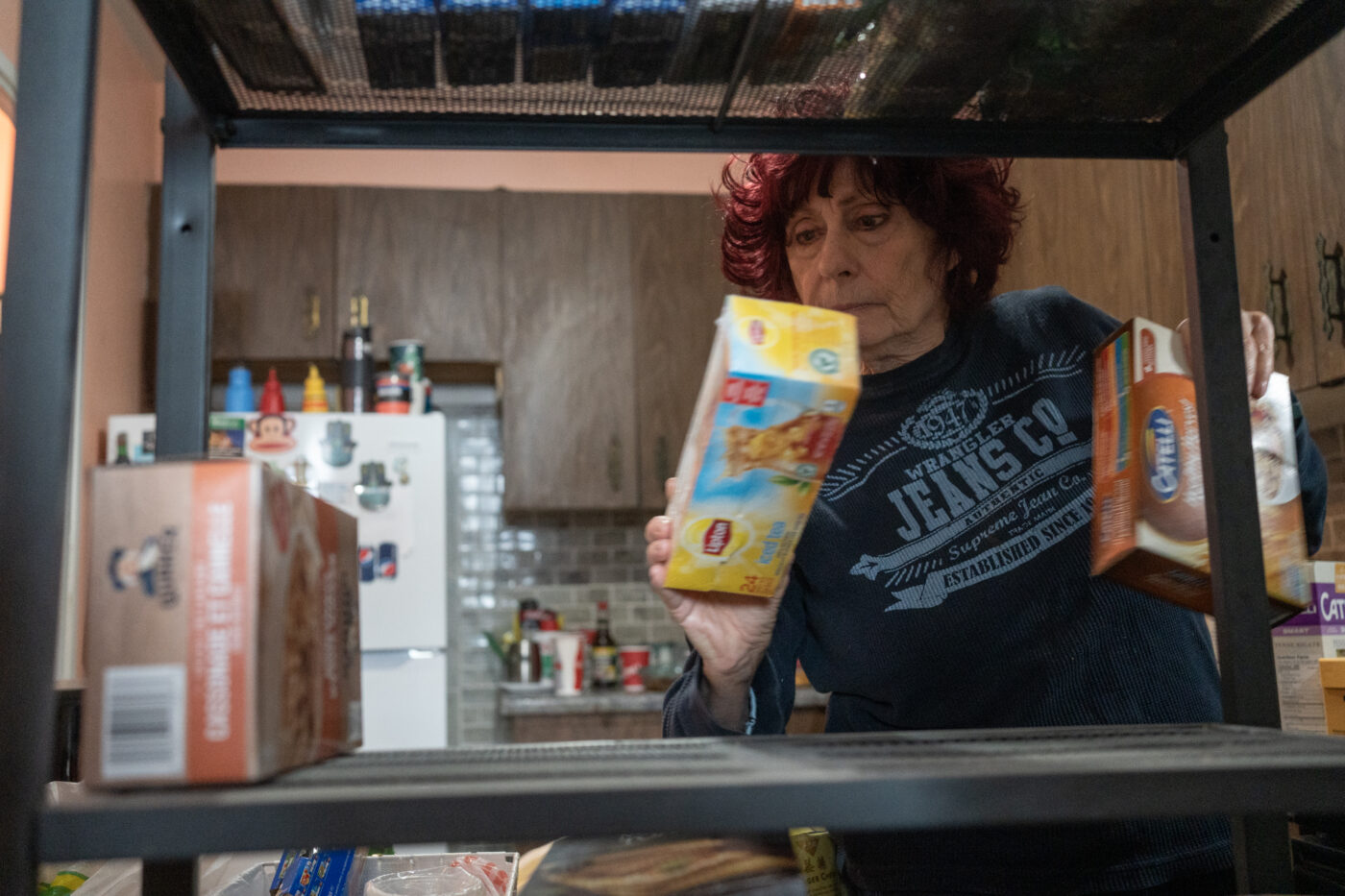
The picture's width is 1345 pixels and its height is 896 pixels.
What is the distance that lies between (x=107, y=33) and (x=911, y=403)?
3.14 metres

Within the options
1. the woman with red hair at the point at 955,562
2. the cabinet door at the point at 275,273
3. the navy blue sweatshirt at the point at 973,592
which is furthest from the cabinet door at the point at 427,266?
the navy blue sweatshirt at the point at 973,592

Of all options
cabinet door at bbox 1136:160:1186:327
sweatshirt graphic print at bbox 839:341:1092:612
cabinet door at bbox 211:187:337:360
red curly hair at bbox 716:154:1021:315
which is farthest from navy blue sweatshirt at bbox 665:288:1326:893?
cabinet door at bbox 211:187:337:360

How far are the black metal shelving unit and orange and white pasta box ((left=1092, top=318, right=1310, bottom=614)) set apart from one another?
0.06 ft

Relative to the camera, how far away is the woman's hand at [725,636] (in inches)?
29.3

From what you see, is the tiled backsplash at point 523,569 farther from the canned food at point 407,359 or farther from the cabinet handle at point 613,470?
the canned food at point 407,359

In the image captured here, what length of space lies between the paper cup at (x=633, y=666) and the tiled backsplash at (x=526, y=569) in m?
0.35

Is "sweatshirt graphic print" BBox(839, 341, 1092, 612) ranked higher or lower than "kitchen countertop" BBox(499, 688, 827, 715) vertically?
higher

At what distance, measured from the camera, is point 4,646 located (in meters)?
0.44

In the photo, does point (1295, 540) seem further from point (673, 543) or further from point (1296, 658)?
point (1296, 658)

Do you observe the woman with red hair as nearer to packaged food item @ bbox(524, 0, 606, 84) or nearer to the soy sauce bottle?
packaged food item @ bbox(524, 0, 606, 84)

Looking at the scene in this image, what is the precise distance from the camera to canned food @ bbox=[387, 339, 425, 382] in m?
3.37

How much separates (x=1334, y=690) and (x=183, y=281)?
1351 millimetres

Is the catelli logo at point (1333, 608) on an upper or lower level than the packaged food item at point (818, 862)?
upper

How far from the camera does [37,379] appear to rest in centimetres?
46
